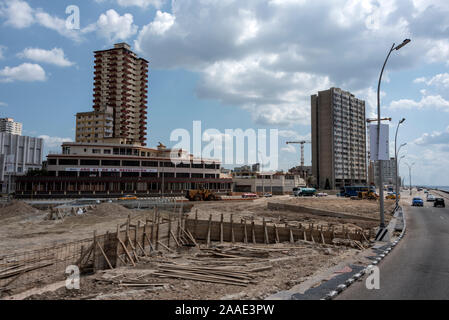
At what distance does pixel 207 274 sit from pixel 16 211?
127 ft

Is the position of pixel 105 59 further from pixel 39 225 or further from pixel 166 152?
pixel 39 225

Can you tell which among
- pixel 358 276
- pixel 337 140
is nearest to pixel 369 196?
pixel 358 276

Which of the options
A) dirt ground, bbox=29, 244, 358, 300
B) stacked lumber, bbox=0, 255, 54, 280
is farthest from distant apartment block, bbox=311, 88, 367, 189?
stacked lumber, bbox=0, 255, 54, 280

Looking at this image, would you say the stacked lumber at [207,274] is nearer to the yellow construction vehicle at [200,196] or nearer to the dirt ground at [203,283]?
the dirt ground at [203,283]

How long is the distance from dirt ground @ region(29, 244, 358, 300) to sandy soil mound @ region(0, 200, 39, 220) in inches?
1256

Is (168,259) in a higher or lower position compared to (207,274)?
lower

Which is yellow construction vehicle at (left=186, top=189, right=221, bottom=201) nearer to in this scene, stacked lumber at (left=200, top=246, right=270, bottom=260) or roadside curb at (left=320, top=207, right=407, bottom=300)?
stacked lumber at (left=200, top=246, right=270, bottom=260)

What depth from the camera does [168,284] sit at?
38.7ft

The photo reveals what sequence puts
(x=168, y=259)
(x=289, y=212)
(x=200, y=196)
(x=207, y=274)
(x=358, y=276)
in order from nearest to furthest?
(x=358, y=276)
(x=207, y=274)
(x=168, y=259)
(x=289, y=212)
(x=200, y=196)

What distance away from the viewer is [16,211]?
4022 centimetres

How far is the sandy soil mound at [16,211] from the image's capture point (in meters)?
38.9

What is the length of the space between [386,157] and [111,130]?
100 m

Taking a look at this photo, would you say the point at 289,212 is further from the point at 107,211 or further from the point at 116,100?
the point at 116,100

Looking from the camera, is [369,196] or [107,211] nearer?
[107,211]
